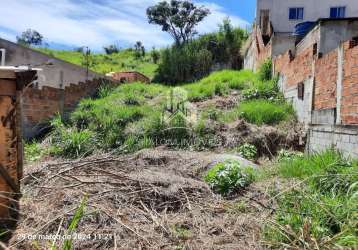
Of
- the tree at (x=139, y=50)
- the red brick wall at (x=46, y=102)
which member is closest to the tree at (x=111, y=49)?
the tree at (x=139, y=50)

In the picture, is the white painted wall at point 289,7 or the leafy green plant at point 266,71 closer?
the leafy green plant at point 266,71

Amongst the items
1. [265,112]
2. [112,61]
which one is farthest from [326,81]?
[112,61]

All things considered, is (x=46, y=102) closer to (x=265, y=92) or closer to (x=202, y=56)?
(x=265, y=92)

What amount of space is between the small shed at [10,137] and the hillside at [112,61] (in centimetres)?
2059

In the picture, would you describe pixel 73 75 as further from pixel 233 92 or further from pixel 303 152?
pixel 303 152

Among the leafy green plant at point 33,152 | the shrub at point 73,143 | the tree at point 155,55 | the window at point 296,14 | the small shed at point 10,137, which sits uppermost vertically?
the window at point 296,14

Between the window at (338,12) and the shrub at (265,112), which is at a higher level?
the window at (338,12)

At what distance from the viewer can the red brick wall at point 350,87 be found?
593 cm

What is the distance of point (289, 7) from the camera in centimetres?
2228

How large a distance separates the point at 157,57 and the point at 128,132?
64.8ft

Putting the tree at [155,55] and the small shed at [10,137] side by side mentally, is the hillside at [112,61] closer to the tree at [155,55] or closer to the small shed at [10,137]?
the tree at [155,55]

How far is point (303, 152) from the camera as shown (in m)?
8.45

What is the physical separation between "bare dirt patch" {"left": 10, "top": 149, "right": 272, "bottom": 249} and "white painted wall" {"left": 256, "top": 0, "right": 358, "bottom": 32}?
60.9 feet

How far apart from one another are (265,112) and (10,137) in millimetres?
7004
